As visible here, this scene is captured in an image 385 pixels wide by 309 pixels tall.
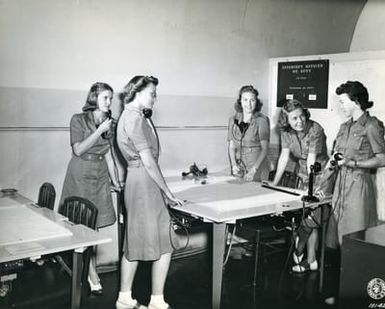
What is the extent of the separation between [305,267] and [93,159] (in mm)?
1933

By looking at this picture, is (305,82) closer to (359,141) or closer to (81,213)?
(359,141)

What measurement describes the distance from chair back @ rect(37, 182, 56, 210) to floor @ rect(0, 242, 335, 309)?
41cm

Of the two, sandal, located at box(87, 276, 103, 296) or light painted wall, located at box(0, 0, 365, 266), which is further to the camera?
sandal, located at box(87, 276, 103, 296)

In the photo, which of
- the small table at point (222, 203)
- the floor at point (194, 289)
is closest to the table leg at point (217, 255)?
the small table at point (222, 203)

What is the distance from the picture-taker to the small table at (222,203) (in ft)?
8.98

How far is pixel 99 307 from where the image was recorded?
121 inches

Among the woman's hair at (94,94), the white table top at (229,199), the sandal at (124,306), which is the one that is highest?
the woman's hair at (94,94)

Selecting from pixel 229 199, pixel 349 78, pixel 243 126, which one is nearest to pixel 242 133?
pixel 243 126

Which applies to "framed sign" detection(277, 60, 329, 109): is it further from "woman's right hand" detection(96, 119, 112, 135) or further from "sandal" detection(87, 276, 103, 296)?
"sandal" detection(87, 276, 103, 296)

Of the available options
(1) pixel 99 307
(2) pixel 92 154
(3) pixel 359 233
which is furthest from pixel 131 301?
(3) pixel 359 233

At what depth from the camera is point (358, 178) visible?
3326 millimetres

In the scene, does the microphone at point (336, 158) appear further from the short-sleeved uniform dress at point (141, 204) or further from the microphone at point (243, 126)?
the short-sleeved uniform dress at point (141, 204)

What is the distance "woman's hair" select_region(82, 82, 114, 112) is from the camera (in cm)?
345

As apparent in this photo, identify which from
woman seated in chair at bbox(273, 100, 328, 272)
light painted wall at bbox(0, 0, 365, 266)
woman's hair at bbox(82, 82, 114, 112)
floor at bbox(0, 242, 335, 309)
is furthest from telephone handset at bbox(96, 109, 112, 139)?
woman seated in chair at bbox(273, 100, 328, 272)
